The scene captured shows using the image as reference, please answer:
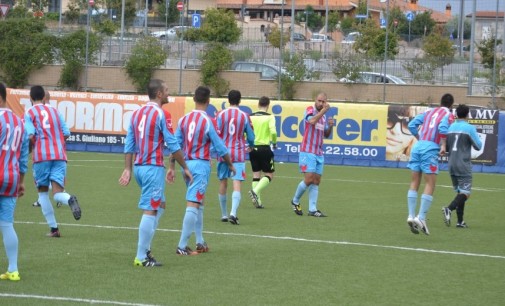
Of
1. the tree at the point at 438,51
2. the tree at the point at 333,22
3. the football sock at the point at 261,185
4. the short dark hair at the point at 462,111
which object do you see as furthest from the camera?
the tree at the point at 333,22

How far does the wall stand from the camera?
114 ft

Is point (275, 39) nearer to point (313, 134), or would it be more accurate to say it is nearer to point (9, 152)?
point (313, 134)

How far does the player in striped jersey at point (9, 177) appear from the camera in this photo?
31.8 ft

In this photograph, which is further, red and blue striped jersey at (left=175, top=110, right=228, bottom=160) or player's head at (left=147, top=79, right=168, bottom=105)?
red and blue striped jersey at (left=175, top=110, right=228, bottom=160)

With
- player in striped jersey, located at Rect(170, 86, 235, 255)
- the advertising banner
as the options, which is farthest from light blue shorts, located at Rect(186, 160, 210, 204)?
the advertising banner

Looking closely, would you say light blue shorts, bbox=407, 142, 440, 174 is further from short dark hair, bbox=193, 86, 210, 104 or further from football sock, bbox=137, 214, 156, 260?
football sock, bbox=137, 214, 156, 260

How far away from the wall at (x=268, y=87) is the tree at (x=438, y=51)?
1.53 metres

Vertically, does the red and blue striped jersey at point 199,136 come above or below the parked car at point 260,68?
below

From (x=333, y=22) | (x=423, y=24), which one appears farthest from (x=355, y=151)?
(x=333, y=22)

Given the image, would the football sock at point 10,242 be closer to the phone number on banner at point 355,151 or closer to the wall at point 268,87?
the phone number on banner at point 355,151

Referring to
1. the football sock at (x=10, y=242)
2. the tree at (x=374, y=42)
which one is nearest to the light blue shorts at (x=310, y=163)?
the football sock at (x=10, y=242)

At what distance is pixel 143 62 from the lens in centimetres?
3725

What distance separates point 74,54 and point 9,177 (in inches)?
1126

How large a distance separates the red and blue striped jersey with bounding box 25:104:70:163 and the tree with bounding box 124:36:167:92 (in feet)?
77.5
